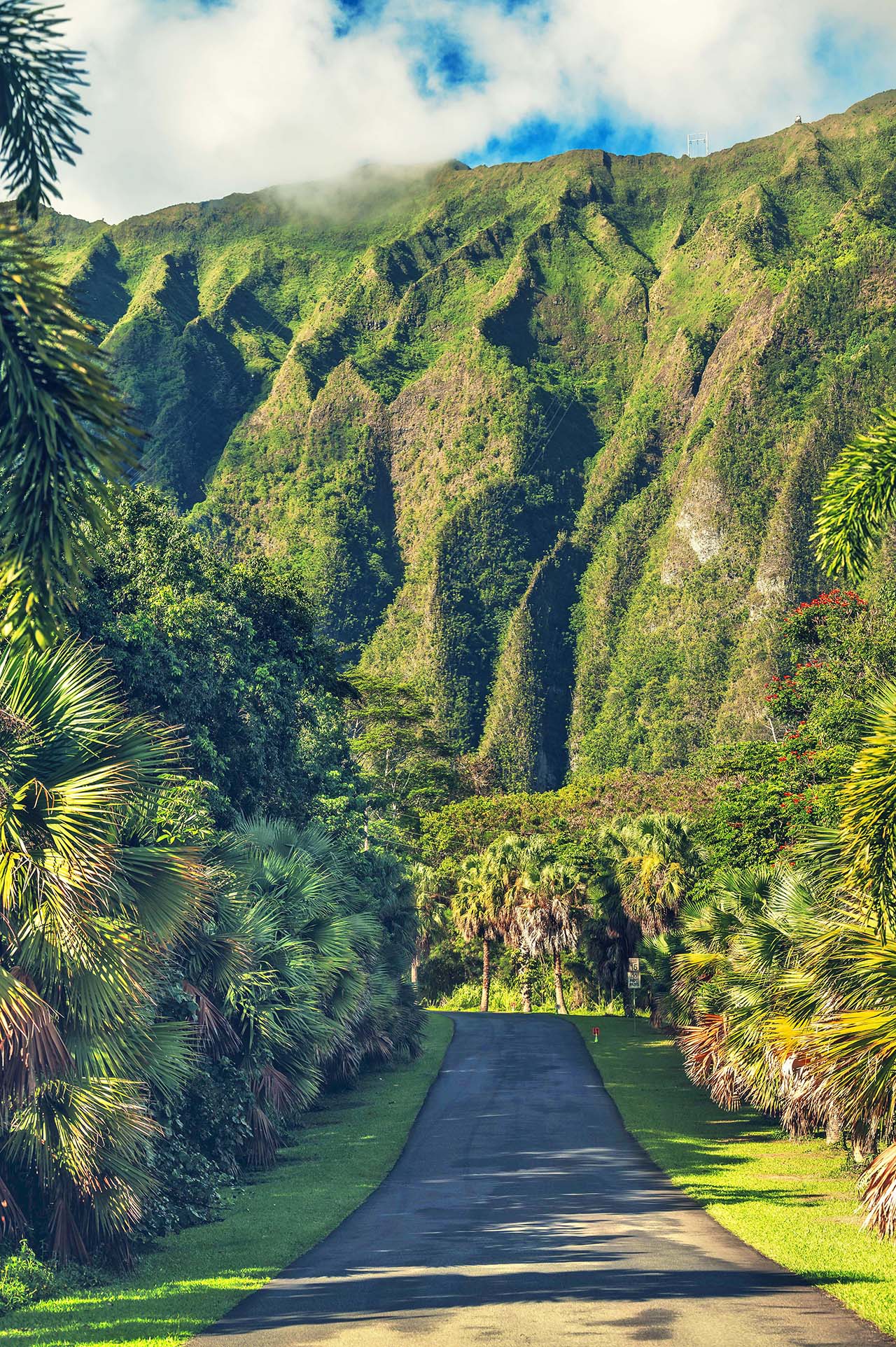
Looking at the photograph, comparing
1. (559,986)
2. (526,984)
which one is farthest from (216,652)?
(526,984)

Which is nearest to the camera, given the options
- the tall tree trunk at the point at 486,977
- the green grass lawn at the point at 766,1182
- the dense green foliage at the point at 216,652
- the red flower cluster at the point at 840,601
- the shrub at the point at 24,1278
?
the shrub at the point at 24,1278

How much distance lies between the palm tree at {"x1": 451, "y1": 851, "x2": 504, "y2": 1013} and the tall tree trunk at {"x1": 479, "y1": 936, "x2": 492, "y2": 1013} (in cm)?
96

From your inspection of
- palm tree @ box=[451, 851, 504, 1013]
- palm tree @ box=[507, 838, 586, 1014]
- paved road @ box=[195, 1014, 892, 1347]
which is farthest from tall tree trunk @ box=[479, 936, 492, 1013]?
paved road @ box=[195, 1014, 892, 1347]

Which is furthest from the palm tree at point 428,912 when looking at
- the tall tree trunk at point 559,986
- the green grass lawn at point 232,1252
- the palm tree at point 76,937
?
the palm tree at point 76,937

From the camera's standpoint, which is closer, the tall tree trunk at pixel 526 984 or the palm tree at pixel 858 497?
the palm tree at pixel 858 497

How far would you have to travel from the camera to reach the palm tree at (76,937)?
428 inches

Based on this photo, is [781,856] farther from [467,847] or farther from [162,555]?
[467,847]

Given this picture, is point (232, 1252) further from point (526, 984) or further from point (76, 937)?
point (526, 984)

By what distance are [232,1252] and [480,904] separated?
47.3 meters

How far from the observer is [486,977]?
64438mm

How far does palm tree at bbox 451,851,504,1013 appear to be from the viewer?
59969mm

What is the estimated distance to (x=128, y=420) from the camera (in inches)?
244

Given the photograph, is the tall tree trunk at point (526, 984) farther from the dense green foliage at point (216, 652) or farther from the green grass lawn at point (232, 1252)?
the green grass lawn at point (232, 1252)

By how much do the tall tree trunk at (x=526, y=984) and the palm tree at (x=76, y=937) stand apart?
53.7 meters
